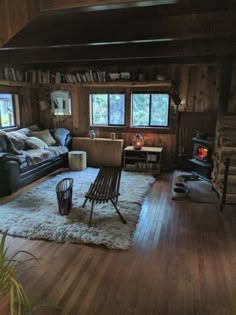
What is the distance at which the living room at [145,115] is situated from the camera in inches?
79.6

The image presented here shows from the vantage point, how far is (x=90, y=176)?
5.49 metres

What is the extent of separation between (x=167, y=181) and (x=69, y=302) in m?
3.68

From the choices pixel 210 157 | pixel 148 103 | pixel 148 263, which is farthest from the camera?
pixel 148 103

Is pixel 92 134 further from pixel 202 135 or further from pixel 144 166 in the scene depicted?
pixel 202 135

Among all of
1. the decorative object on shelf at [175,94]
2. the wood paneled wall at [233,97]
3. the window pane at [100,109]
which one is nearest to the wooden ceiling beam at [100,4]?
the wood paneled wall at [233,97]

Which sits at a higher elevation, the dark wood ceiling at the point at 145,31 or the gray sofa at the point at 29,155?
the dark wood ceiling at the point at 145,31

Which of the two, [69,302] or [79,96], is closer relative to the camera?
[69,302]

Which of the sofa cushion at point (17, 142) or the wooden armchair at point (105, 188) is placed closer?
the wooden armchair at point (105, 188)

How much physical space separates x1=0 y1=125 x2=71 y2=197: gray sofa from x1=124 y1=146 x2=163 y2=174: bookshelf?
62.3 inches

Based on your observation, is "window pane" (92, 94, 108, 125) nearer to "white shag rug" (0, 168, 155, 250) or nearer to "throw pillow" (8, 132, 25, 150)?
"throw pillow" (8, 132, 25, 150)

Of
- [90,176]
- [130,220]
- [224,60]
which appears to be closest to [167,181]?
[90,176]

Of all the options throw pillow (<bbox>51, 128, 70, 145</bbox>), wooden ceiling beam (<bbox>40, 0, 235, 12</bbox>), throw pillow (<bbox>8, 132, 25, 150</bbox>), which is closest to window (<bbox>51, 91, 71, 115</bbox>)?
throw pillow (<bbox>51, 128, 70, 145</bbox>)

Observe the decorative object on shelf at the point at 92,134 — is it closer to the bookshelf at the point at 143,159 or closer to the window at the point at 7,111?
the bookshelf at the point at 143,159

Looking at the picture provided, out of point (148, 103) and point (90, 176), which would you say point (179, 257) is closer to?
point (90, 176)
